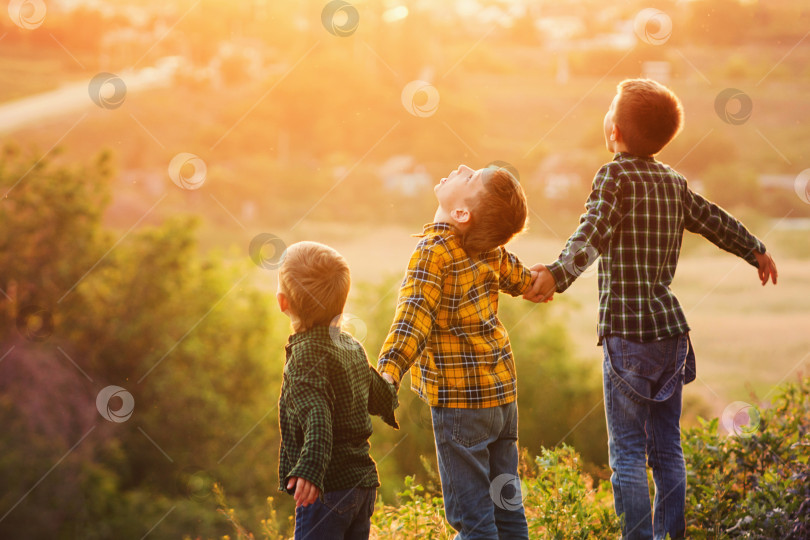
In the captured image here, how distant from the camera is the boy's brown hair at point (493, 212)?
1795mm

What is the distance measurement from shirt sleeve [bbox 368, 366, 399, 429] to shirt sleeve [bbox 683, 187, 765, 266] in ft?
3.34

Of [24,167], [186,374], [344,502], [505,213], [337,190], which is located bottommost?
[344,502]

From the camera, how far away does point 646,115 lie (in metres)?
2.02

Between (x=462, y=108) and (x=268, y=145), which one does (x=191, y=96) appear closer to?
(x=268, y=145)

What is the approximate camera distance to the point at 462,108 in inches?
995

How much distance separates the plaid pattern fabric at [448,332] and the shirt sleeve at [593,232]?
23cm

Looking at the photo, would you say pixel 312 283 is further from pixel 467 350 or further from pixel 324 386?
pixel 467 350

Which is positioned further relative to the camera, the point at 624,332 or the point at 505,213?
the point at 624,332

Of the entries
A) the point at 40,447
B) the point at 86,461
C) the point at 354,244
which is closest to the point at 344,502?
the point at 40,447

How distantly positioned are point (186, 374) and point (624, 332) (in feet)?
38.1

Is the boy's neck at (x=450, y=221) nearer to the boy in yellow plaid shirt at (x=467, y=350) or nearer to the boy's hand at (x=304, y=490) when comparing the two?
the boy in yellow plaid shirt at (x=467, y=350)

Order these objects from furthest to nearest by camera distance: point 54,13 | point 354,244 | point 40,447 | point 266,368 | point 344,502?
1. point 354,244
2. point 54,13
3. point 266,368
4. point 40,447
5. point 344,502

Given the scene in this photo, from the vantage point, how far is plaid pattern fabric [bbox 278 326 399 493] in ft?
5.08

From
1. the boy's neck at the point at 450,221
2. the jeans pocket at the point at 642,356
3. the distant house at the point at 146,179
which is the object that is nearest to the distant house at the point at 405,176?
the distant house at the point at 146,179
